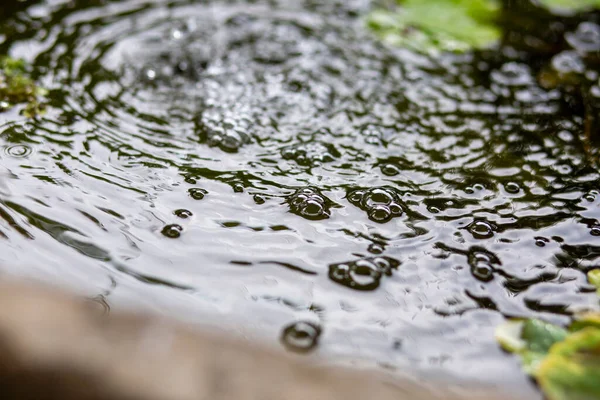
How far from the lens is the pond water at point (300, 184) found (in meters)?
0.90

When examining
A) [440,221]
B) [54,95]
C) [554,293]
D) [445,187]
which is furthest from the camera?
[54,95]

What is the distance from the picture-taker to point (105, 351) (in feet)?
2.48

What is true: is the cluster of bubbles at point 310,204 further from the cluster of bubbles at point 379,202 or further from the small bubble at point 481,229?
the small bubble at point 481,229

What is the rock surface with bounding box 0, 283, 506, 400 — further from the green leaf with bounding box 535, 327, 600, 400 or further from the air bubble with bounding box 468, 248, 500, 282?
the air bubble with bounding box 468, 248, 500, 282

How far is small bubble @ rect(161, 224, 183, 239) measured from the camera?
101 cm

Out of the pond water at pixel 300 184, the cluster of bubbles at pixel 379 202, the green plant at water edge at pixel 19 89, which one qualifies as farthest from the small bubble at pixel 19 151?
the cluster of bubbles at pixel 379 202

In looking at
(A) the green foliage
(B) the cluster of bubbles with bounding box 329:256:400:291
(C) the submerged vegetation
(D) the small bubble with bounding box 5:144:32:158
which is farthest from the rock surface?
(A) the green foliage

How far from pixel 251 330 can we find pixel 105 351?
0.23 m

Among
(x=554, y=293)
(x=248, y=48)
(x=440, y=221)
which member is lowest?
(x=554, y=293)

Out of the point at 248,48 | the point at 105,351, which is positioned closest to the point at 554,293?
the point at 105,351

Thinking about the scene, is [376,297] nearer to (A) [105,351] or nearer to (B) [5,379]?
(A) [105,351]

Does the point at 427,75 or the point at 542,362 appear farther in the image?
the point at 427,75

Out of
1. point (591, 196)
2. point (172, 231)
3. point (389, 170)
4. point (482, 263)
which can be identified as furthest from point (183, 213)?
point (591, 196)

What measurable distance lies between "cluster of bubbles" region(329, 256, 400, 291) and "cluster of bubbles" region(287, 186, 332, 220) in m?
0.15
